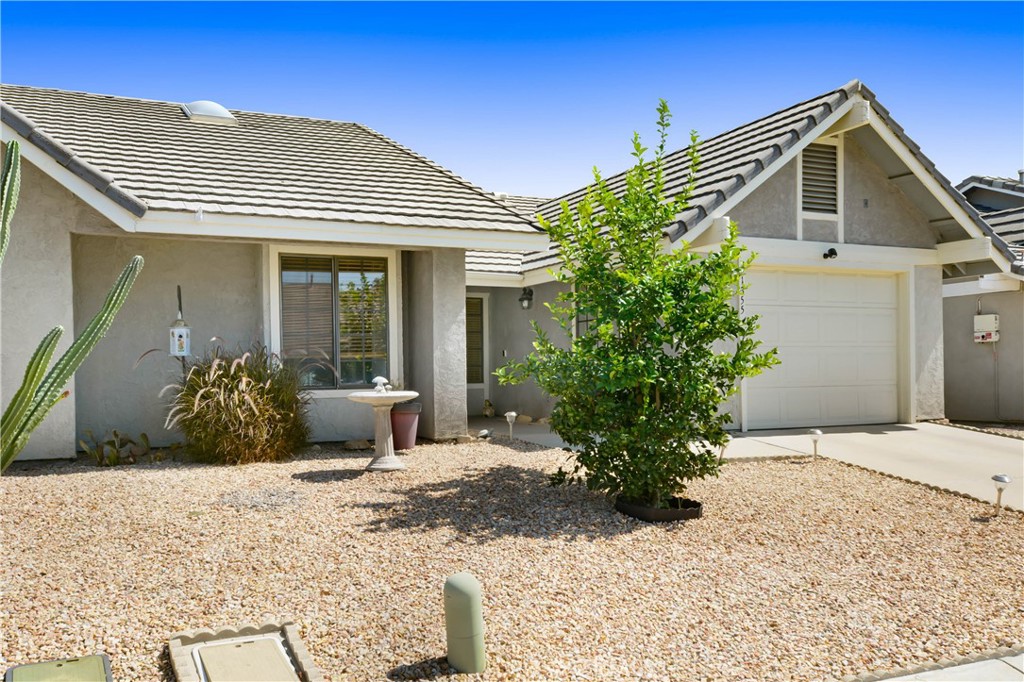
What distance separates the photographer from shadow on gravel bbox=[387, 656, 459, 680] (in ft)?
12.5

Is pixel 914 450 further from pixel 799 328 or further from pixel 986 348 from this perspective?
pixel 986 348

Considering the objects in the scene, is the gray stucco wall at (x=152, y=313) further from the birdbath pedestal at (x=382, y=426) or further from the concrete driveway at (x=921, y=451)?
the concrete driveway at (x=921, y=451)

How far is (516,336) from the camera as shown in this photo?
46.8 ft

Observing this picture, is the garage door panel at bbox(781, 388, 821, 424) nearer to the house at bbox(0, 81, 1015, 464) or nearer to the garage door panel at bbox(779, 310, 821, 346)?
the house at bbox(0, 81, 1015, 464)

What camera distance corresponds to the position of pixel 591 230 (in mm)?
6969

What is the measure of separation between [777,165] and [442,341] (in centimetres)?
526

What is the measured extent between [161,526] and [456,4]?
6.62m

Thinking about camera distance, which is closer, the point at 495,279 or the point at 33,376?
the point at 33,376

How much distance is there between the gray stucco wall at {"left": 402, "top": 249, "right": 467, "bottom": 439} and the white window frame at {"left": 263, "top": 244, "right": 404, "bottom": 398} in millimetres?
339

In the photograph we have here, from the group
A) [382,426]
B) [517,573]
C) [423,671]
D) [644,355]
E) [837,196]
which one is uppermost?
[837,196]

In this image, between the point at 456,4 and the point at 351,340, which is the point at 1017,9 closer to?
the point at 456,4

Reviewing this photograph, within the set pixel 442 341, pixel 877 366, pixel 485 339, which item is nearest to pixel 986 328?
pixel 877 366

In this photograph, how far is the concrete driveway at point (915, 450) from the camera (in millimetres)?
8383

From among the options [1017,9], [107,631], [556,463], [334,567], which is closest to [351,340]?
[556,463]
